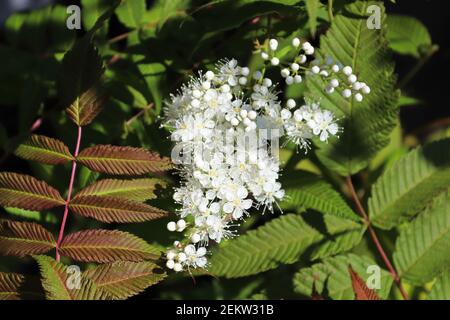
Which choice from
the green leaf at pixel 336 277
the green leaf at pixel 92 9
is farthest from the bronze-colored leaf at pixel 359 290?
the green leaf at pixel 92 9

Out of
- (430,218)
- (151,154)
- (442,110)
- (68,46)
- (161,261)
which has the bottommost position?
(161,261)

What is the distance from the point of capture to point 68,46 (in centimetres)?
189

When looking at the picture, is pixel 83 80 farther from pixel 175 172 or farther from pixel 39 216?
pixel 39 216

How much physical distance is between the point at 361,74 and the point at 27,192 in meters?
0.95

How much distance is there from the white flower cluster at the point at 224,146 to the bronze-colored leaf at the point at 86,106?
0.20 m

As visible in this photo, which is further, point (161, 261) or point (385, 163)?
point (385, 163)

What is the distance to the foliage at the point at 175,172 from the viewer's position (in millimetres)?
1384

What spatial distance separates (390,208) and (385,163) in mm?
784

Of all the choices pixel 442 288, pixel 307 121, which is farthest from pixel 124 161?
pixel 442 288

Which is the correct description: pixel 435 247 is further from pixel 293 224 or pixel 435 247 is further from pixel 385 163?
pixel 385 163

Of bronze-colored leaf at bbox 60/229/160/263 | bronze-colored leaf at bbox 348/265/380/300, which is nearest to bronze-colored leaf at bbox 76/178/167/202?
bronze-colored leaf at bbox 60/229/160/263

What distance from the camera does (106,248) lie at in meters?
1.36

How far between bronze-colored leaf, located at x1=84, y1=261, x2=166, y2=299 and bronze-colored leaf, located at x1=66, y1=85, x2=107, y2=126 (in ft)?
1.31

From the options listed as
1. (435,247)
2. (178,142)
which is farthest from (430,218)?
(178,142)
